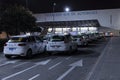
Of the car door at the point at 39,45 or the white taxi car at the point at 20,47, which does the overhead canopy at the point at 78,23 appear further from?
the white taxi car at the point at 20,47

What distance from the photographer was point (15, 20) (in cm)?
2947

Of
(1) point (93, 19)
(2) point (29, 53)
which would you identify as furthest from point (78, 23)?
(2) point (29, 53)

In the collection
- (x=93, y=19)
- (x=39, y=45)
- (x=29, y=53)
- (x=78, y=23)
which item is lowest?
(x=29, y=53)

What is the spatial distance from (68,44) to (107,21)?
67.7 m

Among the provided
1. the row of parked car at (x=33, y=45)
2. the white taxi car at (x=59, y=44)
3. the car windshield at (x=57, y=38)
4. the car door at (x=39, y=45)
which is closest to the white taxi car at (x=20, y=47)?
the row of parked car at (x=33, y=45)

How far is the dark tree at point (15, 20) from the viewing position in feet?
93.8

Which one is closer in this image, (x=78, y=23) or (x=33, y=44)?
(x=33, y=44)

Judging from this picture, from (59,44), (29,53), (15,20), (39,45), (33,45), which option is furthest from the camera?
(15,20)

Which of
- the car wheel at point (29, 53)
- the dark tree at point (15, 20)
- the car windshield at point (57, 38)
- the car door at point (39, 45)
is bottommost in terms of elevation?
the car wheel at point (29, 53)

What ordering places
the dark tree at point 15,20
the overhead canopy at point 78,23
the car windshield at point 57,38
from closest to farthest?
the car windshield at point 57,38, the dark tree at point 15,20, the overhead canopy at point 78,23

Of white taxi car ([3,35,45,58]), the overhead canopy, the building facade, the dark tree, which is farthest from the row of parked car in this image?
the building facade

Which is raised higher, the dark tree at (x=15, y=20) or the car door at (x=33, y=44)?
the dark tree at (x=15, y=20)

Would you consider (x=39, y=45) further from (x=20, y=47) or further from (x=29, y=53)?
(x=20, y=47)

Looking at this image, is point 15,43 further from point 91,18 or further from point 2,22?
point 91,18
